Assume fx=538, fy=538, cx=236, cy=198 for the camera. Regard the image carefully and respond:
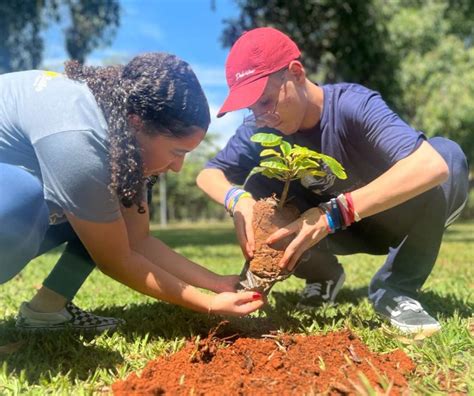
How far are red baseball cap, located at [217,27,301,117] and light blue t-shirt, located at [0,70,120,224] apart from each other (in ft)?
2.18

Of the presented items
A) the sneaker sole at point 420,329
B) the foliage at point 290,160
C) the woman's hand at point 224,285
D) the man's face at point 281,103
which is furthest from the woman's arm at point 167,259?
the sneaker sole at point 420,329

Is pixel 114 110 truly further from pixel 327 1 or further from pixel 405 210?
pixel 327 1

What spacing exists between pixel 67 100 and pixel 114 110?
0.16 metres

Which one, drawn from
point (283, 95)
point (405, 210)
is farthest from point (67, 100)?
point (405, 210)

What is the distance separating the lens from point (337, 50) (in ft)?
37.2

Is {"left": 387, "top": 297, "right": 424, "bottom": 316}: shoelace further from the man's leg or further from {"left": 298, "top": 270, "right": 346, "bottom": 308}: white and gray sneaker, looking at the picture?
{"left": 298, "top": 270, "right": 346, "bottom": 308}: white and gray sneaker

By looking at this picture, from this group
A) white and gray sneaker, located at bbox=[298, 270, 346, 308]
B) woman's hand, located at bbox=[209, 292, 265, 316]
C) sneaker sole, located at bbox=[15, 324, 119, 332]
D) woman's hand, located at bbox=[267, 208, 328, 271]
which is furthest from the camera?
white and gray sneaker, located at bbox=[298, 270, 346, 308]

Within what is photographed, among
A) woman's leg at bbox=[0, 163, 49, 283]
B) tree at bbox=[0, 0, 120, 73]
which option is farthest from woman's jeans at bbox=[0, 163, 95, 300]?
tree at bbox=[0, 0, 120, 73]

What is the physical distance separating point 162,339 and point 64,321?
570mm

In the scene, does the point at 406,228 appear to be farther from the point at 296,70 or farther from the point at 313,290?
the point at 296,70

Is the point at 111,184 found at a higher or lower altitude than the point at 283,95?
lower

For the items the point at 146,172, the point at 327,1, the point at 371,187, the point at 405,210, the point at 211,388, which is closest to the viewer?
the point at 211,388

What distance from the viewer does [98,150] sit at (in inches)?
71.3

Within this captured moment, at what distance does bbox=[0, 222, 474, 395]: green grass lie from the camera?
1859mm
